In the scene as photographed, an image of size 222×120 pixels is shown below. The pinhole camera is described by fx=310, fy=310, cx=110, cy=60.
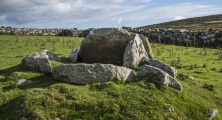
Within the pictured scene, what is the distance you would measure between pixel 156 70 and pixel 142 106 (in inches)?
103

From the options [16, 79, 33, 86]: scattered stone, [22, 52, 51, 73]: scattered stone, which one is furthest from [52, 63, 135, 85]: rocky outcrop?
[22, 52, 51, 73]: scattered stone

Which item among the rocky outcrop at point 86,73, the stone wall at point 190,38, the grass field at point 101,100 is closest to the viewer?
the grass field at point 101,100

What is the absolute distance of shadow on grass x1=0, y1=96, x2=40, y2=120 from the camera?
11234mm

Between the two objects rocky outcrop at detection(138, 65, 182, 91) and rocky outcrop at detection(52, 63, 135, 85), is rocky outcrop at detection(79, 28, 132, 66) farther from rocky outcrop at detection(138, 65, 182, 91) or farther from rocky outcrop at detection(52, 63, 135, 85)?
rocky outcrop at detection(52, 63, 135, 85)

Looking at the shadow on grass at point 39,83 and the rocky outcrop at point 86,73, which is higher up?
the rocky outcrop at point 86,73

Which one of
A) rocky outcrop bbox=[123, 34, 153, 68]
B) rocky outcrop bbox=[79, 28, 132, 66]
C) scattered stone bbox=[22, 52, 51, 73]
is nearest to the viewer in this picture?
scattered stone bbox=[22, 52, 51, 73]

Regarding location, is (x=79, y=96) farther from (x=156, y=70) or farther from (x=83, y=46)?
(x=83, y=46)

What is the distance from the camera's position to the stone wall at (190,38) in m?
38.1

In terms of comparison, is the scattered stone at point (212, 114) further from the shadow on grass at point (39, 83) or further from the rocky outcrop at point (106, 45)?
the shadow on grass at point (39, 83)

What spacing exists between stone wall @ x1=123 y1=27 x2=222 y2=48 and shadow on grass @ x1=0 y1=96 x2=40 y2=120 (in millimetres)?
28997

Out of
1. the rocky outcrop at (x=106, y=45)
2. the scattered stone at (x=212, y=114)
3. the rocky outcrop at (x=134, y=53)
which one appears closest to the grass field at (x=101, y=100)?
the scattered stone at (x=212, y=114)

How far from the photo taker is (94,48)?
61.6 ft

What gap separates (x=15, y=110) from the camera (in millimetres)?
11516

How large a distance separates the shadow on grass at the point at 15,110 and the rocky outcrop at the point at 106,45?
7321 millimetres
